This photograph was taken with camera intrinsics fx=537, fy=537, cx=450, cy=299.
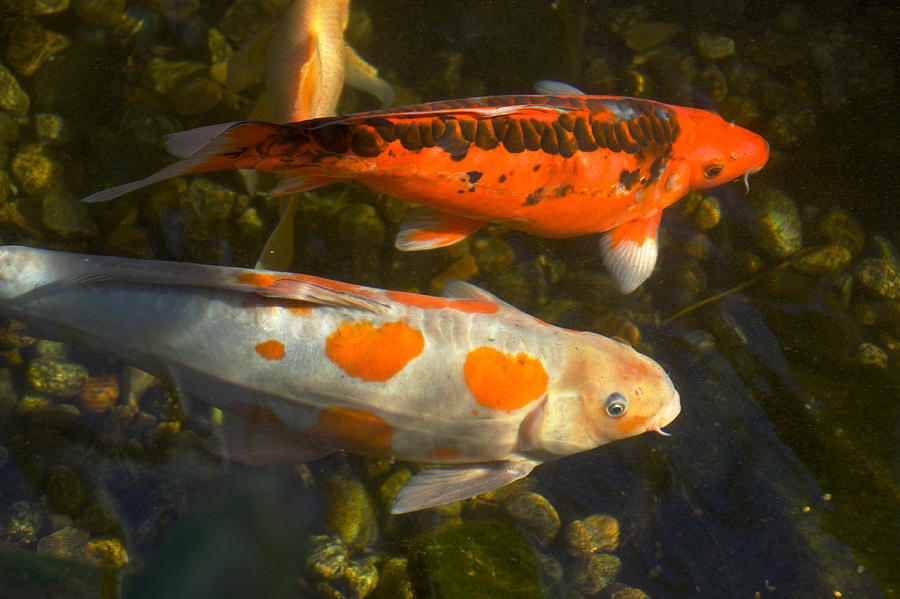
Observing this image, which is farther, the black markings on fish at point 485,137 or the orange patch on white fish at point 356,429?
A: the black markings on fish at point 485,137

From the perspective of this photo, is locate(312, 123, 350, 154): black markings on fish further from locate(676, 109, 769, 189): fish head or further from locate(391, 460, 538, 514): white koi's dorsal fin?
locate(676, 109, 769, 189): fish head

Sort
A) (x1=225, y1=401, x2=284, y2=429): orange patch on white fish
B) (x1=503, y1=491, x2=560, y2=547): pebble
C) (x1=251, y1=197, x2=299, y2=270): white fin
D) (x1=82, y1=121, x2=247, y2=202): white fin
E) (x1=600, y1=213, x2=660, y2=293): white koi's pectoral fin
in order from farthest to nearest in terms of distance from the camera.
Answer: (x1=600, y1=213, x2=660, y2=293): white koi's pectoral fin
(x1=251, y1=197, x2=299, y2=270): white fin
(x1=503, y1=491, x2=560, y2=547): pebble
(x1=225, y1=401, x2=284, y2=429): orange patch on white fish
(x1=82, y1=121, x2=247, y2=202): white fin

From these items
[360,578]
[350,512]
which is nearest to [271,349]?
[350,512]

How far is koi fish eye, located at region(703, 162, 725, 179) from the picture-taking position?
3098mm

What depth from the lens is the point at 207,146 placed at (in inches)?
85.1

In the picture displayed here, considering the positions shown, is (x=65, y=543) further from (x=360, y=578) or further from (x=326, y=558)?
(x=360, y=578)

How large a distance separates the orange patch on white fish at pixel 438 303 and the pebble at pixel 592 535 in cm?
127

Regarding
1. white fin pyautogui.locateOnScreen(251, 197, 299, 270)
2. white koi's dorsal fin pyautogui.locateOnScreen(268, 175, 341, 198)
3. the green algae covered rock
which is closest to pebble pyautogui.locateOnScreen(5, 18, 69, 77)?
white fin pyautogui.locateOnScreen(251, 197, 299, 270)

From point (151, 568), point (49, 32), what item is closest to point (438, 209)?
point (151, 568)

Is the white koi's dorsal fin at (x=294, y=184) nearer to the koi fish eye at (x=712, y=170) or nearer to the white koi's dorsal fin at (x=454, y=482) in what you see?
the white koi's dorsal fin at (x=454, y=482)

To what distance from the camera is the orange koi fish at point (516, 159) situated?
7.80 feet

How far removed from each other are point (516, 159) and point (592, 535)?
197cm

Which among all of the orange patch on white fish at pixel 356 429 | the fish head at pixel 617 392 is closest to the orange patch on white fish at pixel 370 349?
the orange patch on white fish at pixel 356 429

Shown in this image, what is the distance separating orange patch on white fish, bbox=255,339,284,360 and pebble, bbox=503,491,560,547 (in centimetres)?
147
